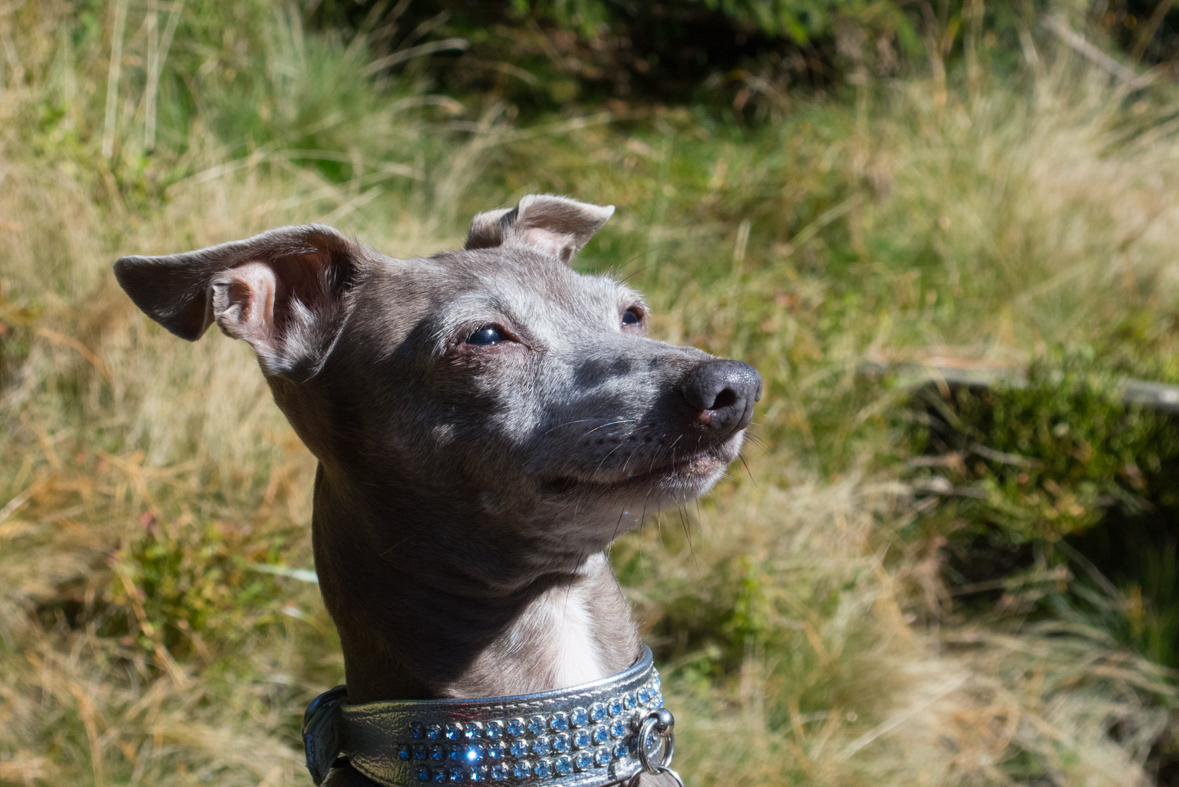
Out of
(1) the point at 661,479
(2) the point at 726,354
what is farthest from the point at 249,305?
(2) the point at 726,354

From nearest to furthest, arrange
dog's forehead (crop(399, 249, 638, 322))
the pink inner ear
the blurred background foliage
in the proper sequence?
1. the pink inner ear
2. dog's forehead (crop(399, 249, 638, 322))
3. the blurred background foliage

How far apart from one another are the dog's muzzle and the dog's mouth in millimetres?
369

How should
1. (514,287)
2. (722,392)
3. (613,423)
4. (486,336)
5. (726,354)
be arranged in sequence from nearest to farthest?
(722,392) → (613,423) → (486,336) → (514,287) → (726,354)

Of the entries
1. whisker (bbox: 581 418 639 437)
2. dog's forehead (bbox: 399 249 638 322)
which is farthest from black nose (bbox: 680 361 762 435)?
dog's forehead (bbox: 399 249 638 322)

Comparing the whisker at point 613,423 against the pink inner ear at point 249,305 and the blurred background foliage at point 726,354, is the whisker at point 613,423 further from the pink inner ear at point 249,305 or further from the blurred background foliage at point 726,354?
the pink inner ear at point 249,305

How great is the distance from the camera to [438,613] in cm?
211

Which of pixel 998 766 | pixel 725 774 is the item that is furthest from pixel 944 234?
pixel 725 774

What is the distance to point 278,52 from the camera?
6.41 m

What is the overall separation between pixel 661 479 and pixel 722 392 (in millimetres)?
218

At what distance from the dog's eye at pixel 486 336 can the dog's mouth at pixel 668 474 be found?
37cm

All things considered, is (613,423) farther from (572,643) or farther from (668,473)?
(572,643)

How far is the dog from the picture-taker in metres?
2.01

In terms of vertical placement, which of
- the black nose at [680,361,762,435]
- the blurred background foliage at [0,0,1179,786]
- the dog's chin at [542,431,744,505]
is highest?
the black nose at [680,361,762,435]

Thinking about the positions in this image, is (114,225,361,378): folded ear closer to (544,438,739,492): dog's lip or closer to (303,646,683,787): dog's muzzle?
(544,438,739,492): dog's lip
